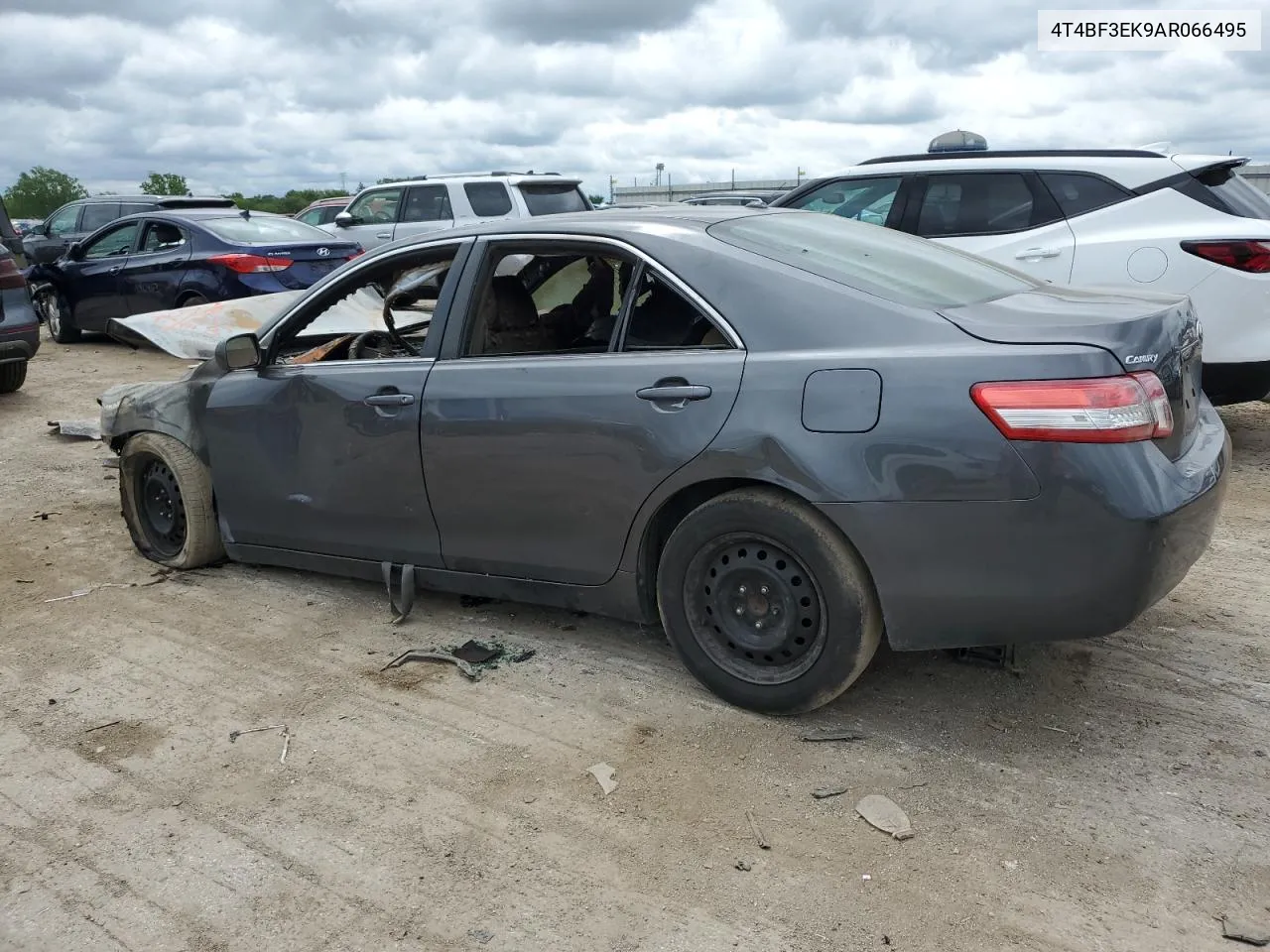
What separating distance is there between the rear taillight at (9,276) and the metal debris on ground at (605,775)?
8238mm

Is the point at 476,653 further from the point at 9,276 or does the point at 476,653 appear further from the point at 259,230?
the point at 259,230

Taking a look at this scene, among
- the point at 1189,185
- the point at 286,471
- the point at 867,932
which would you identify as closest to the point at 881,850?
the point at 867,932

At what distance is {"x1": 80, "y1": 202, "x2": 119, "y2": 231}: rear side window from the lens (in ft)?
51.5

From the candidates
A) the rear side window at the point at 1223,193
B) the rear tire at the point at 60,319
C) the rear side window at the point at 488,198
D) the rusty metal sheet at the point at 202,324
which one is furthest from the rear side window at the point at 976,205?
the rear tire at the point at 60,319

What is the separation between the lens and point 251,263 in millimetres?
10680

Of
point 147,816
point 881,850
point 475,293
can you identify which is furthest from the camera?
point 475,293

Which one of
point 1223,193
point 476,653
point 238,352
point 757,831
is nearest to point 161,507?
point 238,352

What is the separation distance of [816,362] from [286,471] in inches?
94.3

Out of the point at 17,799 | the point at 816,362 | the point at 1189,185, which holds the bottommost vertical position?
the point at 17,799

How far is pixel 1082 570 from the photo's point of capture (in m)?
2.89

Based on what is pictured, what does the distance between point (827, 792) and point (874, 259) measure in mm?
1797

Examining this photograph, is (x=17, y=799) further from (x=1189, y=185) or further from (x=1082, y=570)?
(x=1189, y=185)

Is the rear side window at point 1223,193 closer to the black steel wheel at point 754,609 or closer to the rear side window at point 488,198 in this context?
the black steel wheel at point 754,609

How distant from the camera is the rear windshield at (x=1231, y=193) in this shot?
620 centimetres
